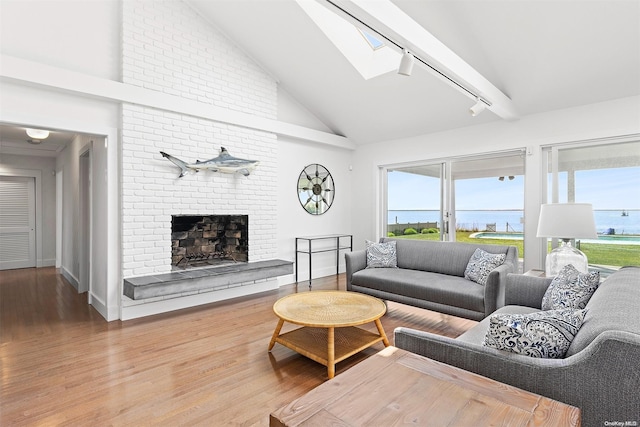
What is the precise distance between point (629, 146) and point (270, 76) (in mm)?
4652

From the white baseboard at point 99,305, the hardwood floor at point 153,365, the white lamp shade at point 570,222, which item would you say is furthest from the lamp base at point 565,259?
the white baseboard at point 99,305

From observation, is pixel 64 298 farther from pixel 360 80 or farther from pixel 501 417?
pixel 501 417

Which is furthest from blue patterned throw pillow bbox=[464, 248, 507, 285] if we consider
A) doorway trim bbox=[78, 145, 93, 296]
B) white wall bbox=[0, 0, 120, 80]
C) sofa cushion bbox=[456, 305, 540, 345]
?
doorway trim bbox=[78, 145, 93, 296]

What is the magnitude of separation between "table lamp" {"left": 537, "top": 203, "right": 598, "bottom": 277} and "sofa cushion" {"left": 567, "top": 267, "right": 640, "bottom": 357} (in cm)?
105

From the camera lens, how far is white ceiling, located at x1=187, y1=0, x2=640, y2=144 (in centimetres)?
304

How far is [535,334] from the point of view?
1423 millimetres

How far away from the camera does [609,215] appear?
3.90 m

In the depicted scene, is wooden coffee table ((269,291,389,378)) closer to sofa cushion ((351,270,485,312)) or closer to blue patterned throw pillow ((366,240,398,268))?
sofa cushion ((351,270,485,312))

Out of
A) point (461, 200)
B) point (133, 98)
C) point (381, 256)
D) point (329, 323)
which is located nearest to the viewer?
→ point (329, 323)

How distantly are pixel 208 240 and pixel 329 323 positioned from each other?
2.95m

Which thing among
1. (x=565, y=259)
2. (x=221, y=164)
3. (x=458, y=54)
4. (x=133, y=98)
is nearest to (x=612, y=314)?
(x=565, y=259)

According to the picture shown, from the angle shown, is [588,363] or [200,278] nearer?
[588,363]

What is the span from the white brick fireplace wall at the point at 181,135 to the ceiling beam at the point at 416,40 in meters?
2.57

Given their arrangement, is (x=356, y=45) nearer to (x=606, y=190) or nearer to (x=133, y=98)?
(x=133, y=98)
